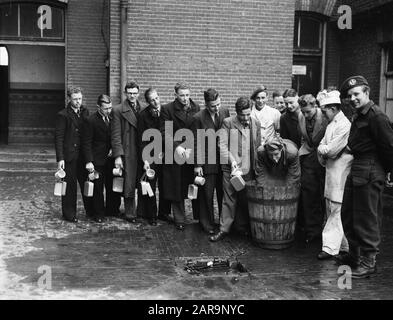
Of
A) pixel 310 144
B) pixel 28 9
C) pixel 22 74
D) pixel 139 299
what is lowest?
pixel 139 299

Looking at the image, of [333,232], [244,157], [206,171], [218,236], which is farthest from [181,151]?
[333,232]

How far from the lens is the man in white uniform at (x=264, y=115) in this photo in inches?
303

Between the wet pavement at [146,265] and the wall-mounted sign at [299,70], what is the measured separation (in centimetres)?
604

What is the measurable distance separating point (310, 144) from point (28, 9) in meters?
9.81

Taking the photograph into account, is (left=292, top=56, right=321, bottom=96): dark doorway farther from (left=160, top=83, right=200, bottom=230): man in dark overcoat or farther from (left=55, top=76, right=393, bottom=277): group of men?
(left=160, top=83, right=200, bottom=230): man in dark overcoat

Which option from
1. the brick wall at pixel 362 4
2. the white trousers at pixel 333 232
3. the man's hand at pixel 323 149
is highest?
the brick wall at pixel 362 4

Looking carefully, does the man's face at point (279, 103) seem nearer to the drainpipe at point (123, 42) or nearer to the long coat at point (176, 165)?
the long coat at point (176, 165)

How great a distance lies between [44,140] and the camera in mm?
16219

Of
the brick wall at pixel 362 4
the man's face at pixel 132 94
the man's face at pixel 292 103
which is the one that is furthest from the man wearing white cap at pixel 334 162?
the brick wall at pixel 362 4

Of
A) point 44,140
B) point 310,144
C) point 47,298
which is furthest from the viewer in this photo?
point 44,140

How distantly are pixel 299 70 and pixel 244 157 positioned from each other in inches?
281

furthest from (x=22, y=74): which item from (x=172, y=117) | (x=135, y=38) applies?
(x=172, y=117)

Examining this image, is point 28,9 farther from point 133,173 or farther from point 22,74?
point 133,173

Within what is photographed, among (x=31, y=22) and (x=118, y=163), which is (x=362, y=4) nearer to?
(x=118, y=163)
